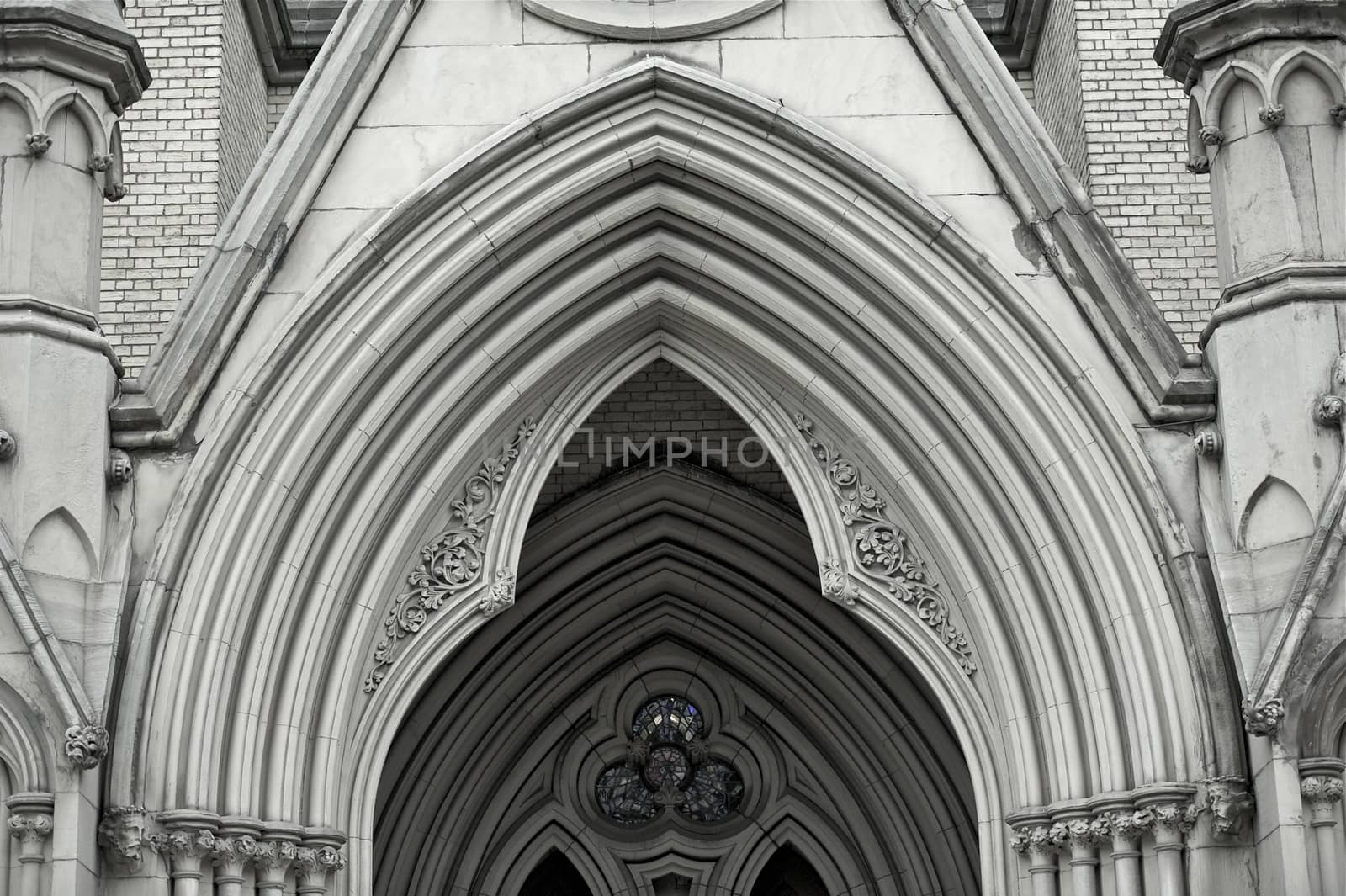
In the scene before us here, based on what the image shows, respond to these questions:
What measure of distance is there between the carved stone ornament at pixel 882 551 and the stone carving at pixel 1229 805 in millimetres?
1354

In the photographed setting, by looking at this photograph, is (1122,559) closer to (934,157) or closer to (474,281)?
(934,157)

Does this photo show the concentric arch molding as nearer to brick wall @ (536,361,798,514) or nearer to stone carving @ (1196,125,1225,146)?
stone carving @ (1196,125,1225,146)

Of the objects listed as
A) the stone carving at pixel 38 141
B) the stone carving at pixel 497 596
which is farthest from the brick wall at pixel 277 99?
the stone carving at pixel 497 596

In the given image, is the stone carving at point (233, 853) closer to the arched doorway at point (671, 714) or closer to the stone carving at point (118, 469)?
the stone carving at point (118, 469)

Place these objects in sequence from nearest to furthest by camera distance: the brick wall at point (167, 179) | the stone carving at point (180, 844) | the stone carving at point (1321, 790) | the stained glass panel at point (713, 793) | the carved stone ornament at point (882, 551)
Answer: the stone carving at point (1321, 790), the stone carving at point (180, 844), the carved stone ornament at point (882, 551), the brick wall at point (167, 179), the stained glass panel at point (713, 793)

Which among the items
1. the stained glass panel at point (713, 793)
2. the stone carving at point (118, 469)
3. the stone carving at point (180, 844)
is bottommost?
the stone carving at point (180, 844)

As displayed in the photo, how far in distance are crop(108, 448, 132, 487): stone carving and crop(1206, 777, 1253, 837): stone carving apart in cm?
469

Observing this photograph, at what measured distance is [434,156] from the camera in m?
9.59

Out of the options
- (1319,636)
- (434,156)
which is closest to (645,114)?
(434,156)

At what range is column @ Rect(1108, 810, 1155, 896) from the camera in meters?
8.75

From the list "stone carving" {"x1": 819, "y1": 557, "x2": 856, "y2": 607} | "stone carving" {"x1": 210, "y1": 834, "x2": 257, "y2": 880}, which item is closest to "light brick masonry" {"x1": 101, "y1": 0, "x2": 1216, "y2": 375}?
"stone carving" {"x1": 819, "y1": 557, "x2": 856, "y2": 607}

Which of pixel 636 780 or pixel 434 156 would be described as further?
pixel 636 780

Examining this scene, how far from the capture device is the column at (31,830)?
8.18 m

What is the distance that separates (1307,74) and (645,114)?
290 cm
